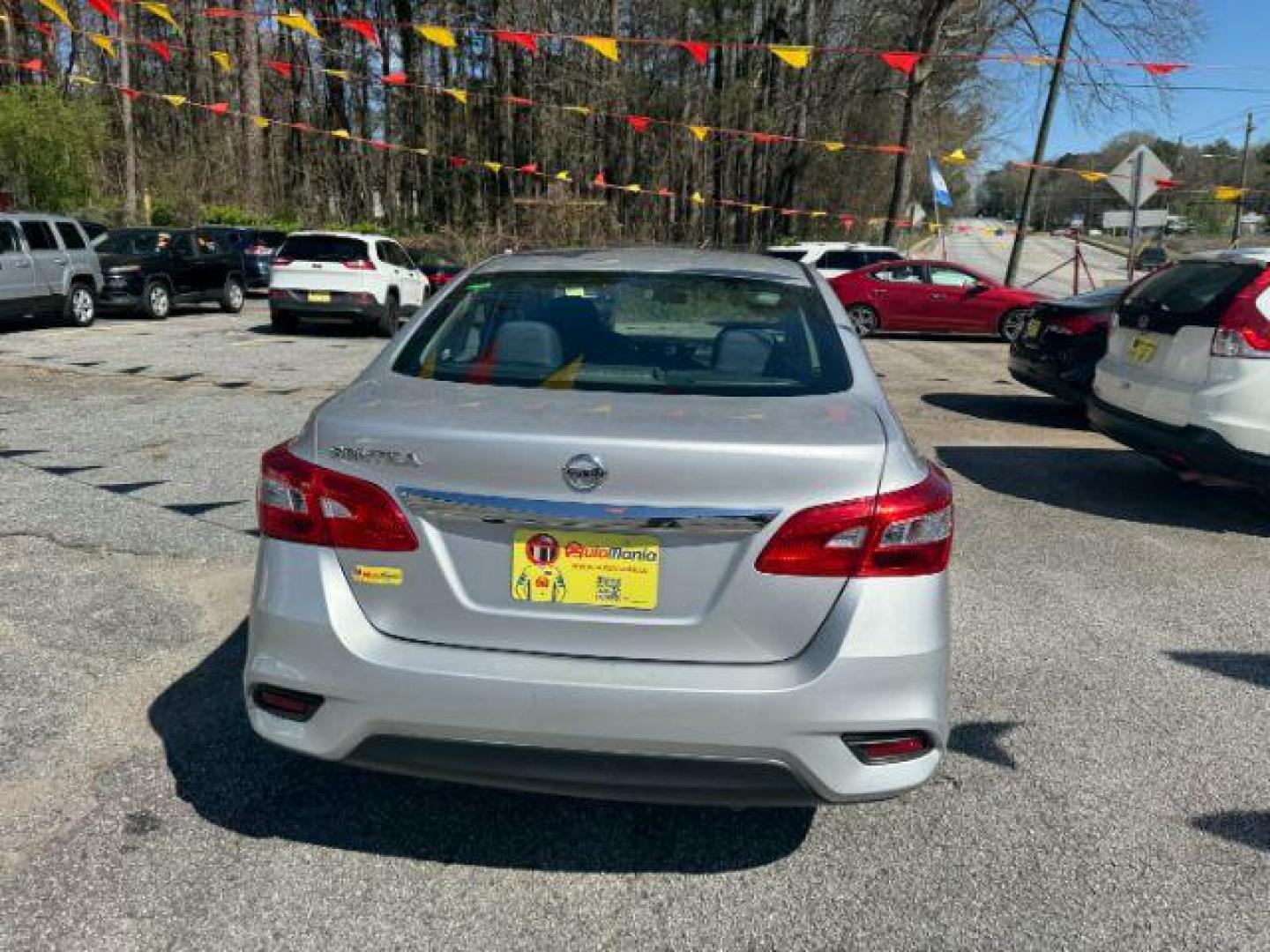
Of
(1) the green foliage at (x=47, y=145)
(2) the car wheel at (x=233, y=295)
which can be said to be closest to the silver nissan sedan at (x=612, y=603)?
(2) the car wheel at (x=233, y=295)

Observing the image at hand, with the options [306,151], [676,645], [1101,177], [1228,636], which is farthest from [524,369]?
[306,151]

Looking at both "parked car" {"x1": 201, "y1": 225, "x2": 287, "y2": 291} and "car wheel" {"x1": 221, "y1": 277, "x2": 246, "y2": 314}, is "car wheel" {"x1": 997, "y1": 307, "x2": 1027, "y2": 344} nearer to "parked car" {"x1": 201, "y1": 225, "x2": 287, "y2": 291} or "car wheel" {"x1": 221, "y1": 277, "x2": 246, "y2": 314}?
"car wheel" {"x1": 221, "y1": 277, "x2": 246, "y2": 314}

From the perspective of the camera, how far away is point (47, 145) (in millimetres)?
26906

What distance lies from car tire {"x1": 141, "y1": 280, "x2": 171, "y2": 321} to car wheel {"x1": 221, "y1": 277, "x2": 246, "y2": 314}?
4.50 feet

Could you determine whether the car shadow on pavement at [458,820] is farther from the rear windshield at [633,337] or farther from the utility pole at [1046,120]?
the utility pole at [1046,120]

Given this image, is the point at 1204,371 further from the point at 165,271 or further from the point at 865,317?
the point at 165,271

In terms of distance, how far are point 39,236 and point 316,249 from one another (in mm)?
3721

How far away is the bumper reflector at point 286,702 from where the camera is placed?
260 centimetres

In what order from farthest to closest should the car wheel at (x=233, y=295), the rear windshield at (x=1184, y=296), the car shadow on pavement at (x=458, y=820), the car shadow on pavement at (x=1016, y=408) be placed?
the car wheel at (x=233, y=295), the car shadow on pavement at (x=1016, y=408), the rear windshield at (x=1184, y=296), the car shadow on pavement at (x=458, y=820)

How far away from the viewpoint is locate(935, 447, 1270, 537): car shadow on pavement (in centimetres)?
702

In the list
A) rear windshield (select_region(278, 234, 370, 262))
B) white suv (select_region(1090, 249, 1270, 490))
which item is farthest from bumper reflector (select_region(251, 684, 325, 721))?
rear windshield (select_region(278, 234, 370, 262))

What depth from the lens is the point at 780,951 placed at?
2.54m

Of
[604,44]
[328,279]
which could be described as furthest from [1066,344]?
[328,279]

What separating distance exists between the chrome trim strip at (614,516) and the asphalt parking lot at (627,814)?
1.01 meters
